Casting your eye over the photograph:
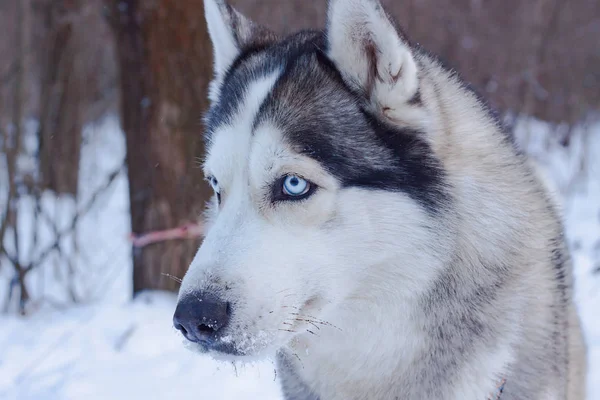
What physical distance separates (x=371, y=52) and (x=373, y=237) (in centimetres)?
60

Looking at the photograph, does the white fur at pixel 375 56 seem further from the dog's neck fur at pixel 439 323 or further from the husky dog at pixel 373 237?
the dog's neck fur at pixel 439 323

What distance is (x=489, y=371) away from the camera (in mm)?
2127

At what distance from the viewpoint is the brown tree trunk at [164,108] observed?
4320 mm

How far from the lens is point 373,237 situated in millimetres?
1999

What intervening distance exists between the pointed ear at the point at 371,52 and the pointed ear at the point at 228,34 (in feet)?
2.11

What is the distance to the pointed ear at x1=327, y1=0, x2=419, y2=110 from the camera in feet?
6.24

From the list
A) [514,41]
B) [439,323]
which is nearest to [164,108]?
[439,323]

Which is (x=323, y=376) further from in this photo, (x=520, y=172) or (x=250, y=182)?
(x=520, y=172)

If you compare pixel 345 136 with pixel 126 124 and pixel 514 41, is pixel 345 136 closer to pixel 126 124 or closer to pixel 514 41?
pixel 126 124

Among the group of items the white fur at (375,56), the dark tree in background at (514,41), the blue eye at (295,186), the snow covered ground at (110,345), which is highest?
the dark tree in background at (514,41)

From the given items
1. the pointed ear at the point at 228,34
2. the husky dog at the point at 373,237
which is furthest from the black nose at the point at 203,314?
the pointed ear at the point at 228,34

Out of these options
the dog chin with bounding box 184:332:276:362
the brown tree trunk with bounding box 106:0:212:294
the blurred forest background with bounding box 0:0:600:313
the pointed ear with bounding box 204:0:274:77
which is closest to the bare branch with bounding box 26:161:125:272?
the blurred forest background with bounding box 0:0:600:313

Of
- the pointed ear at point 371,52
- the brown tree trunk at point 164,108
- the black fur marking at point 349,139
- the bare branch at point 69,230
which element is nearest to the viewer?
the pointed ear at point 371,52

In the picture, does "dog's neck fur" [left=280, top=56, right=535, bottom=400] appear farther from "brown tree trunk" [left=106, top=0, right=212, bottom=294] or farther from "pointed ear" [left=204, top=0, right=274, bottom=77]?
"brown tree trunk" [left=106, top=0, right=212, bottom=294]
